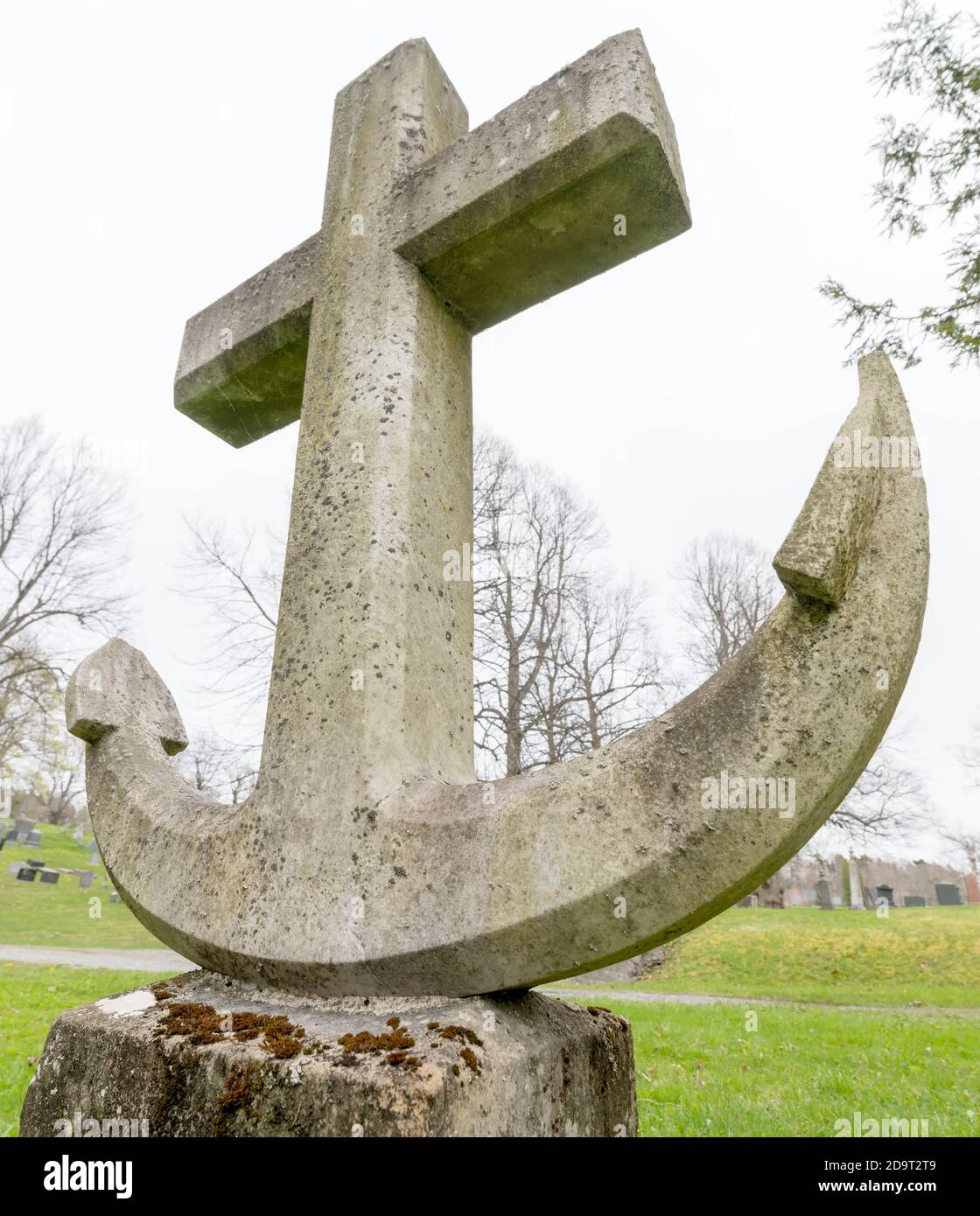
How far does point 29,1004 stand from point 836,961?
1290 centimetres

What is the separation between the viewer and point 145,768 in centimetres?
197

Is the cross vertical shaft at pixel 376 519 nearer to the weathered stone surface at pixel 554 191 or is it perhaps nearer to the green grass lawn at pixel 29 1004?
the weathered stone surface at pixel 554 191

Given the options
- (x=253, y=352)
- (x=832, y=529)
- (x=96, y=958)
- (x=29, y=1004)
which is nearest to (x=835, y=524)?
(x=832, y=529)

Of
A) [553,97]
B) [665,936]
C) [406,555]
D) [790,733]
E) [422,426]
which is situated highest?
[553,97]

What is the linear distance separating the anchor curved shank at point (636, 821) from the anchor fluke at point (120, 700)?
0.74 meters

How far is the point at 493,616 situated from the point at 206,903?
1426cm

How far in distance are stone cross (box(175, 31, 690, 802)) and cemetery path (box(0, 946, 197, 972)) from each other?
10434 millimetres

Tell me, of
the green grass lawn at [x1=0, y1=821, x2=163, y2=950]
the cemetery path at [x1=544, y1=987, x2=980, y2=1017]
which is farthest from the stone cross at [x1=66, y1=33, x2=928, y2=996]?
the green grass lawn at [x1=0, y1=821, x2=163, y2=950]

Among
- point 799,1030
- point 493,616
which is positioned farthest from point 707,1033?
point 493,616

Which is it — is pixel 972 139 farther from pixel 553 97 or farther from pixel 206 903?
pixel 206 903

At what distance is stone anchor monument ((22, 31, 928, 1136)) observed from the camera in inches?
47.3

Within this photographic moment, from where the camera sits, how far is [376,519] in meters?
1.77
